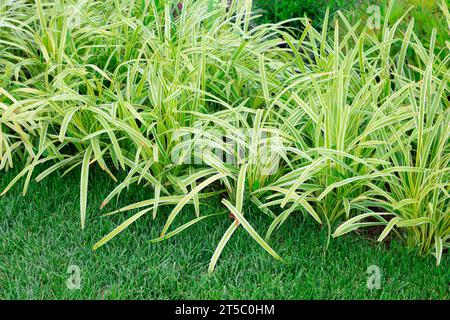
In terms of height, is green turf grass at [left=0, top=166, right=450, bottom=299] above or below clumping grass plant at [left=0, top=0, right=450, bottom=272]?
below

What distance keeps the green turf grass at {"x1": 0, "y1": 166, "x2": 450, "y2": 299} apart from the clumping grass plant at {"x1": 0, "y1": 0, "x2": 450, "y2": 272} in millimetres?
76

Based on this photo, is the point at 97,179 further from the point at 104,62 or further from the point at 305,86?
the point at 305,86

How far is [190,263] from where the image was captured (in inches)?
101

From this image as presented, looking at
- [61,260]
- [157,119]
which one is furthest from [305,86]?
[61,260]

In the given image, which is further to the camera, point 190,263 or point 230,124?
point 230,124

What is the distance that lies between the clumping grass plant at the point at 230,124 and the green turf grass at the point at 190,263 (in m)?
0.08

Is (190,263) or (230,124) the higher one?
(230,124)

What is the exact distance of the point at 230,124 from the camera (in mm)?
2922

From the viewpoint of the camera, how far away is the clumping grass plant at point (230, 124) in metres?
2.66

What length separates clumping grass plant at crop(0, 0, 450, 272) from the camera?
2656 mm

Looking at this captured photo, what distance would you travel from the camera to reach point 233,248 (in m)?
2.65

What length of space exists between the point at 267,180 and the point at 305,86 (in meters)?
0.48

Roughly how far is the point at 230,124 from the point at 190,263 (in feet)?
2.26
